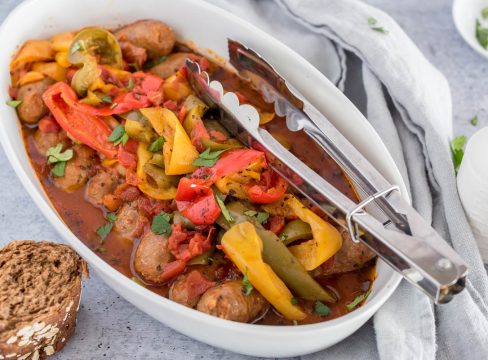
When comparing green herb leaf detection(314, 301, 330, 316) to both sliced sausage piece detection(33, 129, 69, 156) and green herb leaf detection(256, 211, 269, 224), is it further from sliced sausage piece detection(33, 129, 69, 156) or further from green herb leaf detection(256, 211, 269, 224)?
sliced sausage piece detection(33, 129, 69, 156)

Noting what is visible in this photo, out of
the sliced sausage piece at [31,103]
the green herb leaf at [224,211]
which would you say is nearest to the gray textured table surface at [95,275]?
the sliced sausage piece at [31,103]

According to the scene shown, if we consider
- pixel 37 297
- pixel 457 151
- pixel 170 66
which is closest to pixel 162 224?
pixel 37 297

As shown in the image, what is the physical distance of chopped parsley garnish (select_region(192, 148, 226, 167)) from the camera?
326 centimetres

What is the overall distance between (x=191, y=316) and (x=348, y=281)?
29.8 inches

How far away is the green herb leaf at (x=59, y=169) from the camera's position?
352 centimetres

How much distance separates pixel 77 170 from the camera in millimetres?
3521

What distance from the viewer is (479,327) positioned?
318 cm

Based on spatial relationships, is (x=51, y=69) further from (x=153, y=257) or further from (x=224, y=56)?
(x=153, y=257)

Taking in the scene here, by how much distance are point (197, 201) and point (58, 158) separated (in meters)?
0.78

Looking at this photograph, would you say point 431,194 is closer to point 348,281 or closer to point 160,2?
point 348,281

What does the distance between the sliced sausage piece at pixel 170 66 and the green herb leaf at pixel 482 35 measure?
1.83 meters

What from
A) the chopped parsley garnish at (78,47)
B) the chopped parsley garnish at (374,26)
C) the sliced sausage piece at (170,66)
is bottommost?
the sliced sausage piece at (170,66)

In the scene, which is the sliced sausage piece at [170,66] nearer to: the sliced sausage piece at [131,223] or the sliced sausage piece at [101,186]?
the sliced sausage piece at [101,186]

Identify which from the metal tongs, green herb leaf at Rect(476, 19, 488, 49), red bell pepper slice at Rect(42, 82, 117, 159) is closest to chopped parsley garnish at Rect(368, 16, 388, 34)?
the metal tongs
